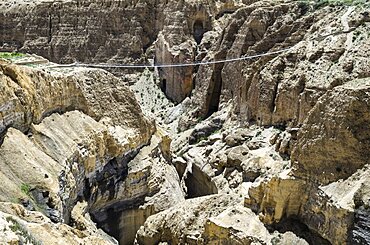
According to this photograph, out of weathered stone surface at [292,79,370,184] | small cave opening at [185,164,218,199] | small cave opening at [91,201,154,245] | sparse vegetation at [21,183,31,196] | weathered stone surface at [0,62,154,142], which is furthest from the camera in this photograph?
small cave opening at [185,164,218,199]

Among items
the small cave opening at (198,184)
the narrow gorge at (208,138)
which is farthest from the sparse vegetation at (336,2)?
the small cave opening at (198,184)

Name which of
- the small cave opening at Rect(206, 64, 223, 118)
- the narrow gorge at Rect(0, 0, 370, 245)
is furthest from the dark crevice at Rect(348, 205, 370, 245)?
the small cave opening at Rect(206, 64, 223, 118)

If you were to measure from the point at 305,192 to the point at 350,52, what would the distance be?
48.1ft

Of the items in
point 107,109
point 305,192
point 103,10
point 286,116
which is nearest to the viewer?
point 305,192

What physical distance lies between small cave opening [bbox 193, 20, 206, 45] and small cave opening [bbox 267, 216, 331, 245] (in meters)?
38.0

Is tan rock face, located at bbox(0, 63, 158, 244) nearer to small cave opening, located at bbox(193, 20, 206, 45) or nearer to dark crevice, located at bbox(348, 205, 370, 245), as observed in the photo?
dark crevice, located at bbox(348, 205, 370, 245)

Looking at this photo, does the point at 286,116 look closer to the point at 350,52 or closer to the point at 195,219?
the point at 350,52

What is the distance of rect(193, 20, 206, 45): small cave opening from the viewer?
201 feet

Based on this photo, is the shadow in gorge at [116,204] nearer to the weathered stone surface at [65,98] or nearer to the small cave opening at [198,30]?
the weathered stone surface at [65,98]

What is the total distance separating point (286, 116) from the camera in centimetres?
3991

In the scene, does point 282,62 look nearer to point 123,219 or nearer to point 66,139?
point 123,219

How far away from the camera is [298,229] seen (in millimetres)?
25656

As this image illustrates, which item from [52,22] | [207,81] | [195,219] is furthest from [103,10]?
[195,219]

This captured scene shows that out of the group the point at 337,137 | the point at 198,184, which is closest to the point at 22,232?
the point at 337,137
